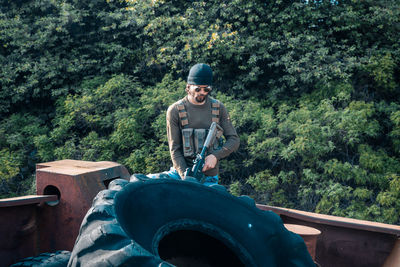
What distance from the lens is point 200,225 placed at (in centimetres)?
172

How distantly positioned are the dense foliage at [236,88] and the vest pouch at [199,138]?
11.3 ft

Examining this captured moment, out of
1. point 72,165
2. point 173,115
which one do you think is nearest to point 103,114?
point 72,165

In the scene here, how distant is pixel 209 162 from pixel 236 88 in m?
5.23

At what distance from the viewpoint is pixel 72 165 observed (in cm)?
302

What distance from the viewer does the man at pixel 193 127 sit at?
8.46 feet

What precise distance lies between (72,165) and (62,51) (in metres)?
6.45

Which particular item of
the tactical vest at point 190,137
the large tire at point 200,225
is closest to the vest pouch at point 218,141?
the tactical vest at point 190,137

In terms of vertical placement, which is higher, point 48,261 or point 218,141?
point 218,141

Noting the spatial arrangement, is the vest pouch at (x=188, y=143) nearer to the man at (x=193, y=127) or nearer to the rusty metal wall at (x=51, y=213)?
the man at (x=193, y=127)

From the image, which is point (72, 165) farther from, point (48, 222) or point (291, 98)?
point (291, 98)

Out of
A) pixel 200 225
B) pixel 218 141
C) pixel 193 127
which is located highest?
pixel 193 127

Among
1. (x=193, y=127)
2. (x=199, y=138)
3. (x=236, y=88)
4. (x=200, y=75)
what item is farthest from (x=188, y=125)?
(x=236, y=88)

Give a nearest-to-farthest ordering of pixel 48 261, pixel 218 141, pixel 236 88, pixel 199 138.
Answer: pixel 48 261, pixel 199 138, pixel 218 141, pixel 236 88

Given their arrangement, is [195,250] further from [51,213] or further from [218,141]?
[51,213]
